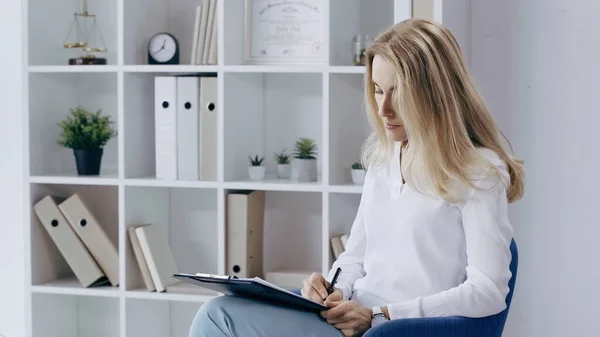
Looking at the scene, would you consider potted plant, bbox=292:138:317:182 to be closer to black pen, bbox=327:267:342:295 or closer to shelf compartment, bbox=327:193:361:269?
shelf compartment, bbox=327:193:361:269

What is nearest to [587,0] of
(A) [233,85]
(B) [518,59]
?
(B) [518,59]

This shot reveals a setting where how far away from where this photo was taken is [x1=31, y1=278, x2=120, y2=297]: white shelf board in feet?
9.58

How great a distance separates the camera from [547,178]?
277 centimetres

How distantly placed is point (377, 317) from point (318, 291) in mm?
183

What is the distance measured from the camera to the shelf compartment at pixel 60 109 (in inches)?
117

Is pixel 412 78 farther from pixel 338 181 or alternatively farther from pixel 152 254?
pixel 152 254

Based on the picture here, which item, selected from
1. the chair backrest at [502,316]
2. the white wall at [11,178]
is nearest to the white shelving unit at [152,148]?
the white wall at [11,178]

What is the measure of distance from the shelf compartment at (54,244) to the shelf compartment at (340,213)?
0.79 m

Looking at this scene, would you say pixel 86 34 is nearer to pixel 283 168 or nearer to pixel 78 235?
pixel 78 235

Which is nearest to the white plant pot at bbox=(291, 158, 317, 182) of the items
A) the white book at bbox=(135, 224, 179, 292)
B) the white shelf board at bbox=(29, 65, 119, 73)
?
the white book at bbox=(135, 224, 179, 292)

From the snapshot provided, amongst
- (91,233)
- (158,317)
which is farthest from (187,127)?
(158,317)

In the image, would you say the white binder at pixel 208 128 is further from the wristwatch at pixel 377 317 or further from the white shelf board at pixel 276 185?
the wristwatch at pixel 377 317

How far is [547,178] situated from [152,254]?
134 centimetres

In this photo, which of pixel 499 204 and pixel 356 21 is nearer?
pixel 499 204
